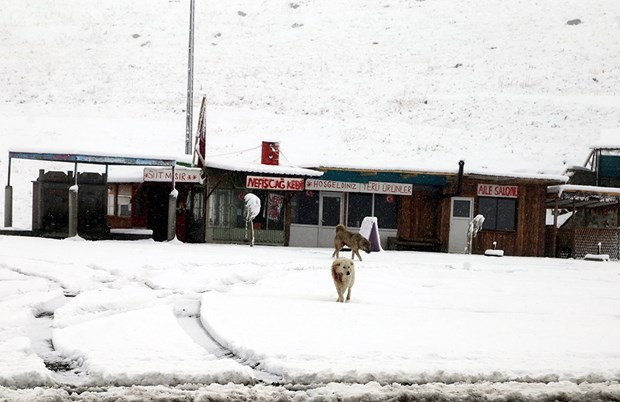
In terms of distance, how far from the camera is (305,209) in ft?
86.1

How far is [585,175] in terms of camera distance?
31.9 meters

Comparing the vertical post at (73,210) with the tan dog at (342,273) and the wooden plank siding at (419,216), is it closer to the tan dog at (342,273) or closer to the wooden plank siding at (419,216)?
the wooden plank siding at (419,216)

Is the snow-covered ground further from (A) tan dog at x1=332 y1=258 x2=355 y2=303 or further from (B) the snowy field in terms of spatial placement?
(A) tan dog at x1=332 y1=258 x2=355 y2=303

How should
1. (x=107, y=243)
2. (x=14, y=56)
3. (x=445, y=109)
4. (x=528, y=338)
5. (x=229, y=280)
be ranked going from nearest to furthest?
(x=528, y=338) → (x=229, y=280) → (x=107, y=243) → (x=445, y=109) → (x=14, y=56)

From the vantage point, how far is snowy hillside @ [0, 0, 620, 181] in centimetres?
4269

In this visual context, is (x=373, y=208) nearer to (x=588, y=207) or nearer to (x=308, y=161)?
(x=308, y=161)

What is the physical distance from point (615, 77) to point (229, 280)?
48.7 metres

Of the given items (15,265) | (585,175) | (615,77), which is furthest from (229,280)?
(615,77)

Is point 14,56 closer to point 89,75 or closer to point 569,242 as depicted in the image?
point 89,75

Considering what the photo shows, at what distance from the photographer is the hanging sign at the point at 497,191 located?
26.1 m

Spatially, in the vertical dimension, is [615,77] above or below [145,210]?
above

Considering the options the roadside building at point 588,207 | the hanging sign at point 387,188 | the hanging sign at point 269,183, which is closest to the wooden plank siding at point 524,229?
the roadside building at point 588,207

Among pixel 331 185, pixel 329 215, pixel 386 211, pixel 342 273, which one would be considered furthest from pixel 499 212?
pixel 342 273

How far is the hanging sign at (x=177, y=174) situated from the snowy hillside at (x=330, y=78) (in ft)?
39.3
